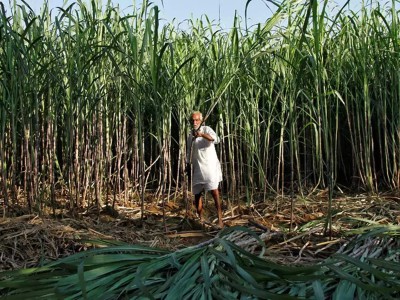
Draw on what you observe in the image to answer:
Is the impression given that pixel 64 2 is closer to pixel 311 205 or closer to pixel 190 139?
pixel 190 139

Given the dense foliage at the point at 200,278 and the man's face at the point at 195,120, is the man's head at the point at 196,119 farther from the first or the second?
the dense foliage at the point at 200,278

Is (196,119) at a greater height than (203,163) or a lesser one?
greater

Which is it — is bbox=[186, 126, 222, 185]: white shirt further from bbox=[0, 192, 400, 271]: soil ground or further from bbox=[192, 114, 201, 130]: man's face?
bbox=[0, 192, 400, 271]: soil ground

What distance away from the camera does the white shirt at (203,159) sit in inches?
166

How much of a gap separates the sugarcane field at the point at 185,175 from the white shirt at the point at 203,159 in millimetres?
15

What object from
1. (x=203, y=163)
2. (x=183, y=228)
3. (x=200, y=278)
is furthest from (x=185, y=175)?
(x=200, y=278)

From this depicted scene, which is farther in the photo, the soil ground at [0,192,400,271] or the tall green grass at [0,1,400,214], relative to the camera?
the tall green grass at [0,1,400,214]

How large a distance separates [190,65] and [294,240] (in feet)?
6.17

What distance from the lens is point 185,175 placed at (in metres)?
4.30

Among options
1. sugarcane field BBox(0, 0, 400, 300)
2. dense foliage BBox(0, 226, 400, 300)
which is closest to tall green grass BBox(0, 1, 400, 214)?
sugarcane field BBox(0, 0, 400, 300)

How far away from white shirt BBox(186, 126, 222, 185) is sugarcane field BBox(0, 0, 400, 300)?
0.6 inches

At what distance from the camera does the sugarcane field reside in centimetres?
203

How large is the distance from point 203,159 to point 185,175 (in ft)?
0.65

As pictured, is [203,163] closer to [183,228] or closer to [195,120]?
[195,120]
